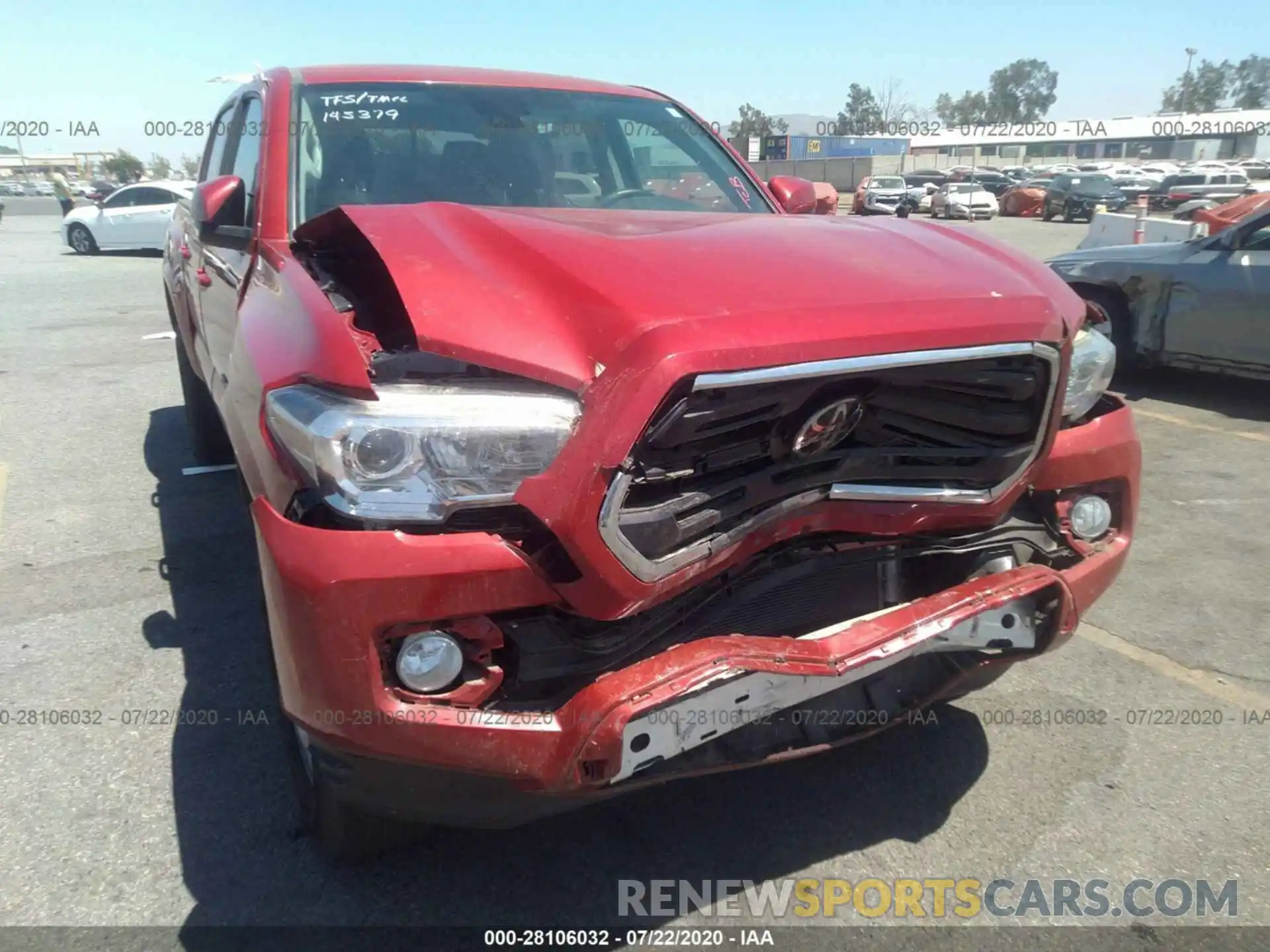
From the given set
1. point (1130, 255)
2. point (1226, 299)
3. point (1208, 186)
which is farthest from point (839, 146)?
point (1226, 299)

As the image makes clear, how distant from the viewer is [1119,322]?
25.5 feet

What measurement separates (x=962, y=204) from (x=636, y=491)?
35241mm

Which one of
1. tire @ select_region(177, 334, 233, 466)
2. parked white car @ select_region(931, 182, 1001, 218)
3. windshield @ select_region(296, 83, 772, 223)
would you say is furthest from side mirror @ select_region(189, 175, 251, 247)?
parked white car @ select_region(931, 182, 1001, 218)

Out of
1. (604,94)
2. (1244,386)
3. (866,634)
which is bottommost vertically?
(1244,386)

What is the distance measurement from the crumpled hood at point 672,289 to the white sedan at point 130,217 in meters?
19.7

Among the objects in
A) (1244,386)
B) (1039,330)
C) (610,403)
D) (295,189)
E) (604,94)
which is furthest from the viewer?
(1244,386)

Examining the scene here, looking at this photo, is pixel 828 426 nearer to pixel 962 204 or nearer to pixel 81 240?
pixel 81 240

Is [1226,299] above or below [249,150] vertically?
below

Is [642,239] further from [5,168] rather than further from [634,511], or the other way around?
[5,168]

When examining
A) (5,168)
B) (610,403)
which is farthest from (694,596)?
(5,168)

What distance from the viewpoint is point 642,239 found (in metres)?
2.53

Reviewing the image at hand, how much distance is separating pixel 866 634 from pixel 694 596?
37 cm

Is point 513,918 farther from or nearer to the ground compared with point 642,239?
nearer to the ground

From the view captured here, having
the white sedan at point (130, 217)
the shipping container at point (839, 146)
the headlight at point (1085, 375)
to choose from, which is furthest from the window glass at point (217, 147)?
the shipping container at point (839, 146)
